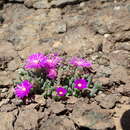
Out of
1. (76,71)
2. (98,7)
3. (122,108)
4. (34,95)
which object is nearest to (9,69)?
(34,95)

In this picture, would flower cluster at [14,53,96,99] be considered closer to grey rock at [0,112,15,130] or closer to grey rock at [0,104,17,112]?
grey rock at [0,104,17,112]

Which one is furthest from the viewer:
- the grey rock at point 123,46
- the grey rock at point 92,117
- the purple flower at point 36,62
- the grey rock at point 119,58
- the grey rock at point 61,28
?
the grey rock at point 61,28

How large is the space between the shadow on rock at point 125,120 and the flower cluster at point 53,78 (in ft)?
1.96

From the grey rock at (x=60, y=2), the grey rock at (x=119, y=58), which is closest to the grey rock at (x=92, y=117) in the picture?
the grey rock at (x=119, y=58)

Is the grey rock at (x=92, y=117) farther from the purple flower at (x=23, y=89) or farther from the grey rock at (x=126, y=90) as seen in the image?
the purple flower at (x=23, y=89)

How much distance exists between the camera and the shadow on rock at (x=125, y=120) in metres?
3.00

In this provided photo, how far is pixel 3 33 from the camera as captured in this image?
489 cm

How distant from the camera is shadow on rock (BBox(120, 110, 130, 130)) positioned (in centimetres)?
300

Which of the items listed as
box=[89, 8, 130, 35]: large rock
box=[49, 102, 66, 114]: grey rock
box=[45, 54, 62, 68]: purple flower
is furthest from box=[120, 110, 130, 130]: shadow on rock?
box=[89, 8, 130, 35]: large rock

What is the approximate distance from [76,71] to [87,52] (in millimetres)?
662

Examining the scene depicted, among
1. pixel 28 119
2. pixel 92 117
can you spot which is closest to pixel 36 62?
pixel 28 119

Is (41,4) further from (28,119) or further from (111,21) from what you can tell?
(28,119)

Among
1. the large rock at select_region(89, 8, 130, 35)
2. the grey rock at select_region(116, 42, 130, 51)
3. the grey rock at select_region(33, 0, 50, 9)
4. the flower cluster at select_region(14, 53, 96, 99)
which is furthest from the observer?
the grey rock at select_region(33, 0, 50, 9)

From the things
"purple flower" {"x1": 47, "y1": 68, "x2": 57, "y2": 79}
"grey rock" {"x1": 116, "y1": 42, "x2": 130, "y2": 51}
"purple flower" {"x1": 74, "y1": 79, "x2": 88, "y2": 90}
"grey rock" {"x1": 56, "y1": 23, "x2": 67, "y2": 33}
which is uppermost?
"grey rock" {"x1": 56, "y1": 23, "x2": 67, "y2": 33}
